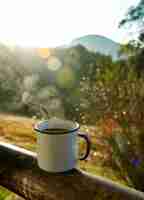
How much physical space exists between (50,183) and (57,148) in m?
0.09

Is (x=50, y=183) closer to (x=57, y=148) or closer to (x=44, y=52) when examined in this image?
(x=57, y=148)

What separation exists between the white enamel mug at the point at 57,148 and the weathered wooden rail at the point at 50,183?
25mm

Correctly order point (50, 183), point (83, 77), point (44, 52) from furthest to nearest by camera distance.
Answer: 1. point (44, 52)
2. point (83, 77)
3. point (50, 183)

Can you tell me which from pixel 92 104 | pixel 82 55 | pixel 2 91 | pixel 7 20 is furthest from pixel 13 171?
pixel 82 55

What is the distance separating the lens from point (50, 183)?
80 cm

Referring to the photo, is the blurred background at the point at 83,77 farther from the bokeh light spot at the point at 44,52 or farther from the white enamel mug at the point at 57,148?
the white enamel mug at the point at 57,148

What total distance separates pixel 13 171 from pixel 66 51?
5409 millimetres

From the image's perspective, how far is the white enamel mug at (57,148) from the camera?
80 centimetres

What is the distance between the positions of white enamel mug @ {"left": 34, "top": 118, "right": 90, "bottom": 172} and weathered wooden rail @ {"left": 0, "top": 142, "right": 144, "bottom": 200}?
0.08ft

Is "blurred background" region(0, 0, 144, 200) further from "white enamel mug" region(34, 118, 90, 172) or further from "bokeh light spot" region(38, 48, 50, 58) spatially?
"white enamel mug" region(34, 118, 90, 172)

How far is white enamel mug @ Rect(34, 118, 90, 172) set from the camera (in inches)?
31.5

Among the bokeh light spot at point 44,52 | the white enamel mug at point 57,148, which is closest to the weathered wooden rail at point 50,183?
the white enamel mug at point 57,148

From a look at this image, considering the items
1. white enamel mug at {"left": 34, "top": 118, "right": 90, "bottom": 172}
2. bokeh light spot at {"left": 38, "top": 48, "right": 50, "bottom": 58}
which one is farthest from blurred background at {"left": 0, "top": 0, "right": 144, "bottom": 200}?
white enamel mug at {"left": 34, "top": 118, "right": 90, "bottom": 172}

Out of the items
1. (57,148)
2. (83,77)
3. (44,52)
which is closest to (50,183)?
(57,148)
